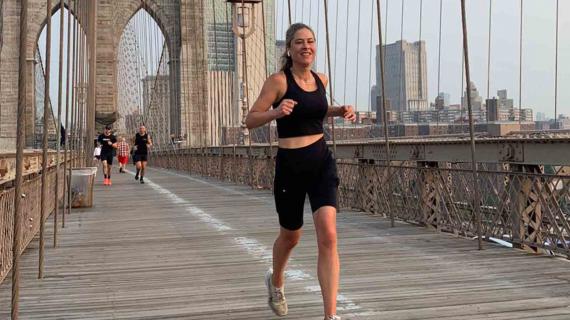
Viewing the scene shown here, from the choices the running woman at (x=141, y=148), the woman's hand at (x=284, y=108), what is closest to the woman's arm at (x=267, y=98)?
the woman's hand at (x=284, y=108)

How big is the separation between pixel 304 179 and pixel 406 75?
10.0 metres

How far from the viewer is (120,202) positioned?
36.4 ft

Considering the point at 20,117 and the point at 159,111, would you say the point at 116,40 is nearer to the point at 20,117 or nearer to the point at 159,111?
the point at 159,111

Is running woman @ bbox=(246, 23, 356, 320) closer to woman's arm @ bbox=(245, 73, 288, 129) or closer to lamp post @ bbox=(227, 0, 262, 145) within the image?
woman's arm @ bbox=(245, 73, 288, 129)

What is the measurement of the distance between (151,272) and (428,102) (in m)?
8.12

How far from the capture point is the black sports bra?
3348 millimetres

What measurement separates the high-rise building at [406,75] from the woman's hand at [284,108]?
30.1ft

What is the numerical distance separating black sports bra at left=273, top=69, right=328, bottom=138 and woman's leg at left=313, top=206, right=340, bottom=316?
0.38 metres

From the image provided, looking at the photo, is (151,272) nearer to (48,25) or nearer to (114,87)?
(48,25)

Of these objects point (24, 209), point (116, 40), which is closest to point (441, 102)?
point (24, 209)

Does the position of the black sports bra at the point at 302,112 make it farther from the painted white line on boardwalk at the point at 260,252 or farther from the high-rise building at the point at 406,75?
the high-rise building at the point at 406,75

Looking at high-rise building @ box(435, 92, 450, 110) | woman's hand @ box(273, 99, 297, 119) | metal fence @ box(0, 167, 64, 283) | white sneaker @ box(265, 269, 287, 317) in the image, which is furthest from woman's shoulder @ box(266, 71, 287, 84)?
high-rise building @ box(435, 92, 450, 110)

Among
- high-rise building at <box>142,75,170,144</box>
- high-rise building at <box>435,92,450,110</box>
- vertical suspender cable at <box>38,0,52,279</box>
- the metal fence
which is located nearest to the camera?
vertical suspender cable at <box>38,0,52,279</box>

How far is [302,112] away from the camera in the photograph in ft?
11.0
